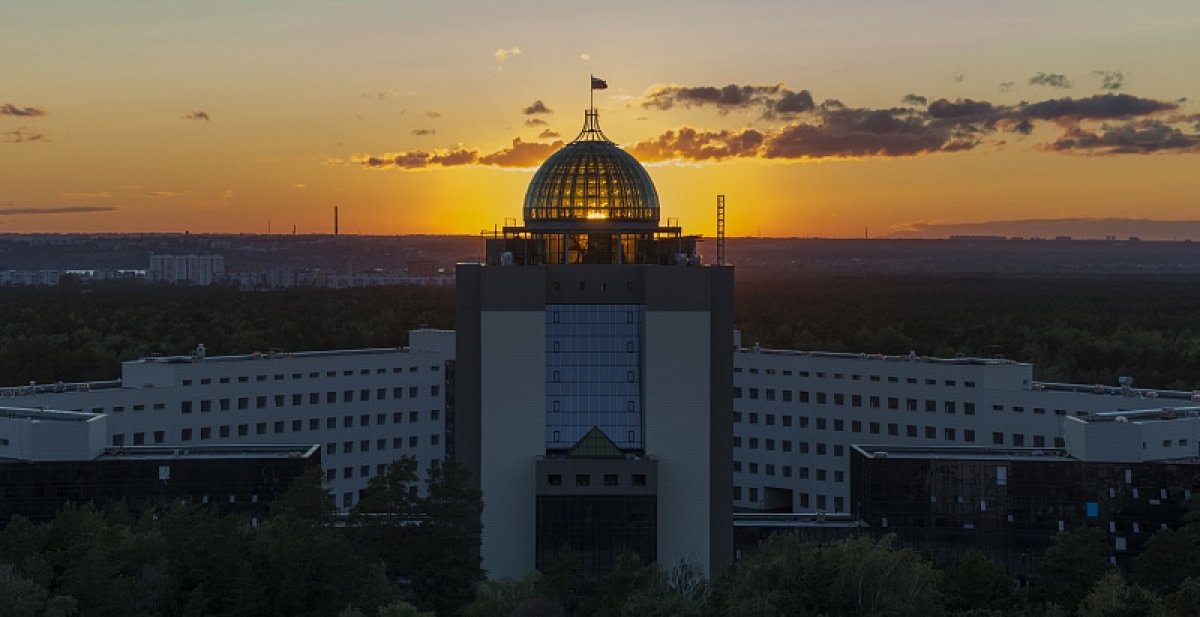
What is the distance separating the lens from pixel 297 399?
95812 millimetres

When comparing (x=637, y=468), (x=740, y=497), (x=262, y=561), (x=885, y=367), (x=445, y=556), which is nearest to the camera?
(x=262, y=561)

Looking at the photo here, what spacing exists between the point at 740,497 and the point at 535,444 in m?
42.5

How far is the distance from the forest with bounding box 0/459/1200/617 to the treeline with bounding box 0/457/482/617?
0.06 meters

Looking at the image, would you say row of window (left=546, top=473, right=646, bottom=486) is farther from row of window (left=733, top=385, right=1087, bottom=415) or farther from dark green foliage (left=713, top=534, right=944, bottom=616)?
row of window (left=733, top=385, right=1087, bottom=415)

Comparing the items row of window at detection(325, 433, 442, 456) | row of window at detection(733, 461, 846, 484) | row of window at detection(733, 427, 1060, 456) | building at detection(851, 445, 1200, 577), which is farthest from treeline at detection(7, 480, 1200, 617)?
row of window at detection(733, 461, 846, 484)

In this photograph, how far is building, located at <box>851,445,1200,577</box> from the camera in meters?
65.6

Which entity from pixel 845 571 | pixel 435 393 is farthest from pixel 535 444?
pixel 435 393

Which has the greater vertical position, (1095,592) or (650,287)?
(650,287)

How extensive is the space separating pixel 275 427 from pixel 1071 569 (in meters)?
56.5

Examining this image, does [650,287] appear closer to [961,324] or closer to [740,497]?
[740,497]

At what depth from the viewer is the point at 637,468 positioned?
6244cm

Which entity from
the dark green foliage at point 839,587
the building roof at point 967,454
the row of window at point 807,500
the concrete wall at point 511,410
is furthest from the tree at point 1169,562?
the row of window at point 807,500

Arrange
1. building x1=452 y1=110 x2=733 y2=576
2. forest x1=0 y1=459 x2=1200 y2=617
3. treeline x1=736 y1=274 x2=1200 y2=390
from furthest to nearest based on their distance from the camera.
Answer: treeline x1=736 y1=274 x2=1200 y2=390 → building x1=452 y1=110 x2=733 y2=576 → forest x1=0 y1=459 x2=1200 y2=617

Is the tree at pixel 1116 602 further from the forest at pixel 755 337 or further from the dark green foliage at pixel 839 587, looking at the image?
the forest at pixel 755 337
